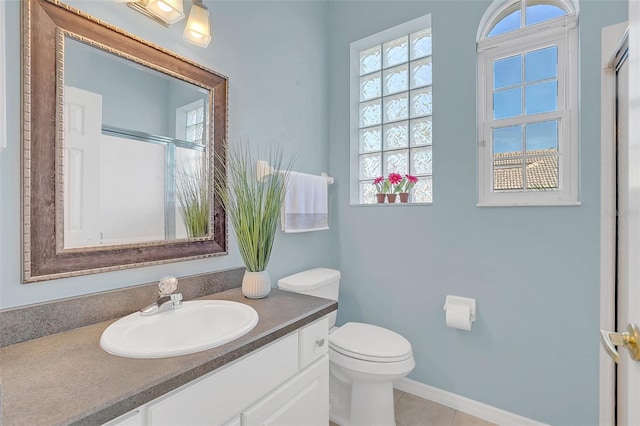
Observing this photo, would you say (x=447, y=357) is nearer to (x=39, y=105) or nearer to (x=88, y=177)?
(x=88, y=177)

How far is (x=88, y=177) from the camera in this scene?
1.05 m

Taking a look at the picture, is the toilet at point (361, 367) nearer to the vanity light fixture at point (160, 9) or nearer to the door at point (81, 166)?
the door at point (81, 166)

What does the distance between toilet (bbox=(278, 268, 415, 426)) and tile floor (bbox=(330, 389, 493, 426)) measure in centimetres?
17

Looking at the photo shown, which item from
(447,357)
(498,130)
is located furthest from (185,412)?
(498,130)

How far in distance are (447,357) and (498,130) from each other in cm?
143

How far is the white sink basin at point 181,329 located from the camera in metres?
0.82

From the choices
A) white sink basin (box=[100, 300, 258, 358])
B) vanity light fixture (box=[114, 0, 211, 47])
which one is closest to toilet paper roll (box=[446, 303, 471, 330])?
white sink basin (box=[100, 300, 258, 358])

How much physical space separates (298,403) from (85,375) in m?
0.71

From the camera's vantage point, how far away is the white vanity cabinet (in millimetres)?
737

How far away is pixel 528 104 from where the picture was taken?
169 centimetres

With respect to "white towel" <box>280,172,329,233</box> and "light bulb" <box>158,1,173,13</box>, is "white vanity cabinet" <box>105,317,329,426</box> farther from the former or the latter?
"light bulb" <box>158,1,173,13</box>

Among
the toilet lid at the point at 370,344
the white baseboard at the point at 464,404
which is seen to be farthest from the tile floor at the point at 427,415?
the toilet lid at the point at 370,344

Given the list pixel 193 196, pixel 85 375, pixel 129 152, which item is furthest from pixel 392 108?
pixel 85 375

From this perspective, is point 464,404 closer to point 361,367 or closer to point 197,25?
point 361,367
